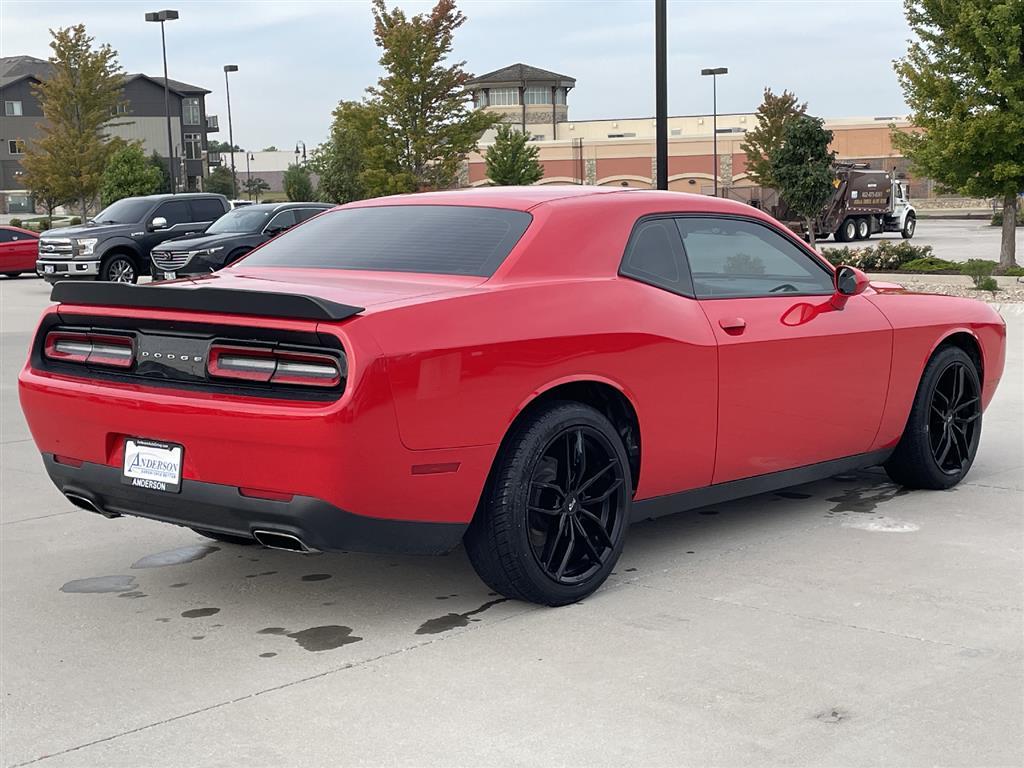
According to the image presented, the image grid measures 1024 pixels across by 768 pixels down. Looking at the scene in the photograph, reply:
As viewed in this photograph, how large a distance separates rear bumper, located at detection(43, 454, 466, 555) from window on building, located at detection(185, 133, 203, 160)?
108 metres

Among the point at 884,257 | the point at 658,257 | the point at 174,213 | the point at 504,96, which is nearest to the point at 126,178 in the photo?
the point at 174,213

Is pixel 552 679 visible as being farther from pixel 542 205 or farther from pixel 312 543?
pixel 542 205

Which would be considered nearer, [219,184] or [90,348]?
[90,348]

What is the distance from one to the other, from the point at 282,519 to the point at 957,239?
3941 cm

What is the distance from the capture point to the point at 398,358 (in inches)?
179

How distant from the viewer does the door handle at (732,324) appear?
5.84m

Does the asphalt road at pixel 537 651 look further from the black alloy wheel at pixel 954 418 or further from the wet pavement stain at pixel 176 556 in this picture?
the black alloy wheel at pixel 954 418

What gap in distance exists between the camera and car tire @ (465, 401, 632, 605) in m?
4.93

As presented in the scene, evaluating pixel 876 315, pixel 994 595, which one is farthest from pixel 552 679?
pixel 876 315

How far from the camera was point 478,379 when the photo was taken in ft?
15.7

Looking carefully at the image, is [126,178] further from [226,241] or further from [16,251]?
[226,241]

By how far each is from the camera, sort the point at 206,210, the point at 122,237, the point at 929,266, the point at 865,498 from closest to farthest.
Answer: the point at 865,498 → the point at 929,266 → the point at 122,237 → the point at 206,210

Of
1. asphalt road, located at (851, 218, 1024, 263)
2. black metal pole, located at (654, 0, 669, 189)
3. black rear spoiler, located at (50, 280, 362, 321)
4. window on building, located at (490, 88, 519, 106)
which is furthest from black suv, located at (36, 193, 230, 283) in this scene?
window on building, located at (490, 88, 519, 106)

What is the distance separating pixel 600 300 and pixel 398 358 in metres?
1.11
